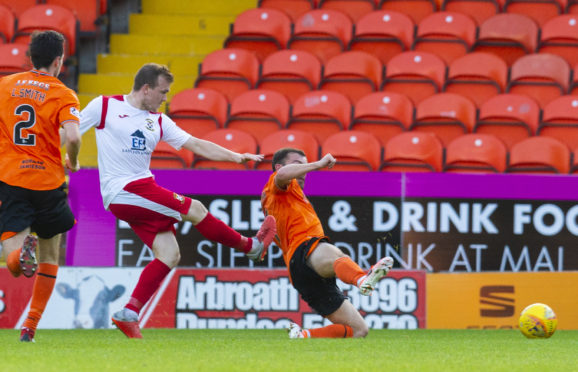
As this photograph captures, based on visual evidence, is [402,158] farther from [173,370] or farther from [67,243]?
[173,370]

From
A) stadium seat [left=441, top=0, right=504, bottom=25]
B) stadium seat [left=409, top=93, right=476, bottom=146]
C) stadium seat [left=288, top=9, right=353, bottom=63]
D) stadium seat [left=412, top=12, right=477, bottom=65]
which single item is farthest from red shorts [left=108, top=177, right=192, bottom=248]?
stadium seat [left=441, top=0, right=504, bottom=25]

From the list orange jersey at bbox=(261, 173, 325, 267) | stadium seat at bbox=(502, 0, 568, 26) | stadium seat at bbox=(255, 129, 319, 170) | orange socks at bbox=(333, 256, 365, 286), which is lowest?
orange socks at bbox=(333, 256, 365, 286)

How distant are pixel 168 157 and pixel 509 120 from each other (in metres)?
3.70

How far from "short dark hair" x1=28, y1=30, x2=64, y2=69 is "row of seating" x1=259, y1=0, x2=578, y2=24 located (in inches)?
279

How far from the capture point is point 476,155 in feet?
33.2

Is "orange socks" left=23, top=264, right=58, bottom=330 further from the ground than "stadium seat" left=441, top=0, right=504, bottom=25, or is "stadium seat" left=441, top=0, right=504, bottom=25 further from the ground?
"stadium seat" left=441, top=0, right=504, bottom=25

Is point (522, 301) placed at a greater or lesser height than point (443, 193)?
lesser

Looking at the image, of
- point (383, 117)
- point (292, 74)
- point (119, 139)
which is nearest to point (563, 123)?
point (383, 117)

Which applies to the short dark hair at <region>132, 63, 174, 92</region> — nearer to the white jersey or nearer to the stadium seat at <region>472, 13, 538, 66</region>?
the white jersey

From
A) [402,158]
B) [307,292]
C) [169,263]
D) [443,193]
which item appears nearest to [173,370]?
[169,263]

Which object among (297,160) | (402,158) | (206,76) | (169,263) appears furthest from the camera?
(206,76)

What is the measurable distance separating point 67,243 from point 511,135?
487 centimetres

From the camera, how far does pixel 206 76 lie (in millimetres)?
11688

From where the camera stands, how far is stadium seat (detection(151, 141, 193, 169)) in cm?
1030
